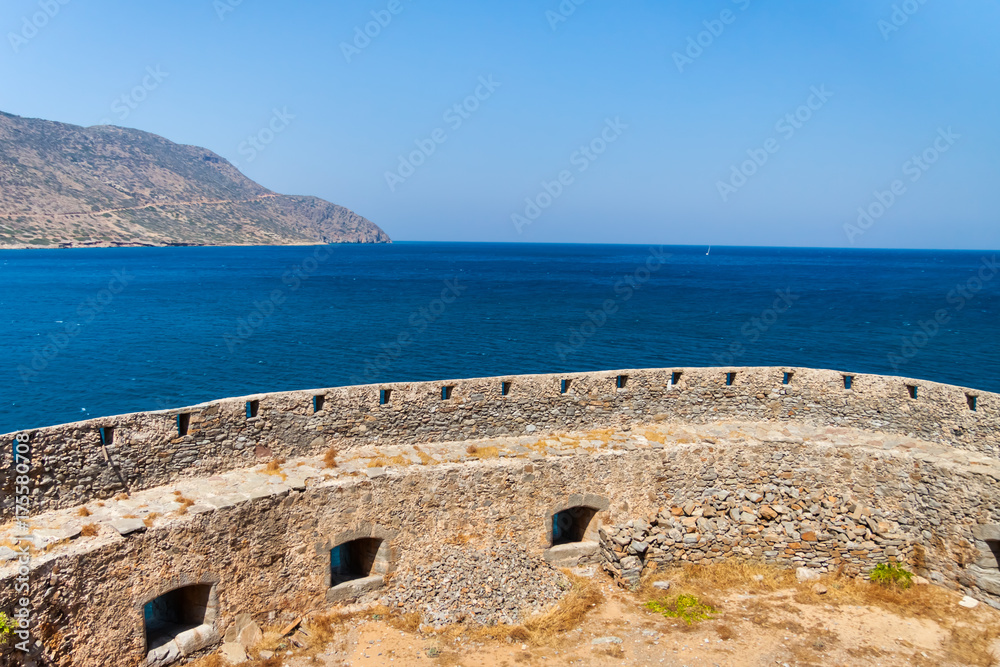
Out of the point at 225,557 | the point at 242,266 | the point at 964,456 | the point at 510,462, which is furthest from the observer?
the point at 242,266

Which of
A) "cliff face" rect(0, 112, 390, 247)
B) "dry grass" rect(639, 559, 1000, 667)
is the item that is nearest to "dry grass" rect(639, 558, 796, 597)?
"dry grass" rect(639, 559, 1000, 667)

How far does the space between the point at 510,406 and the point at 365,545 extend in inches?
185

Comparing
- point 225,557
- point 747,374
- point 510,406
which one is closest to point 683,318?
point 747,374

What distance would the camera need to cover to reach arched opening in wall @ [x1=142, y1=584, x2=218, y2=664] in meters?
11.0

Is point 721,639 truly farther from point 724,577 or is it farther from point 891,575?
point 891,575

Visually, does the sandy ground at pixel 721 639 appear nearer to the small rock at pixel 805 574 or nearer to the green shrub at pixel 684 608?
the green shrub at pixel 684 608

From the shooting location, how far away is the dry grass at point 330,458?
44.7ft

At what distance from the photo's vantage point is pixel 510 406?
1591cm

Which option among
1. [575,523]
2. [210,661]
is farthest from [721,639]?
[210,661]

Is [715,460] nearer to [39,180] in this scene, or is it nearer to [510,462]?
[510,462]

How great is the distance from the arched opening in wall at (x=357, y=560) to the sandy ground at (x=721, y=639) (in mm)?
1031

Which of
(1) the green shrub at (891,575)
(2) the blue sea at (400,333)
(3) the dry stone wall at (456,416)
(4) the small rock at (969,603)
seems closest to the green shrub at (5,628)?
(3) the dry stone wall at (456,416)

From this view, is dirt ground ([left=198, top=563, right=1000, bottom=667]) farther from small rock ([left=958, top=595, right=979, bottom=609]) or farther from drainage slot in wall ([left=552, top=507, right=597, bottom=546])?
drainage slot in wall ([left=552, top=507, right=597, bottom=546])

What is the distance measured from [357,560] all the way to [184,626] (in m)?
3.58
